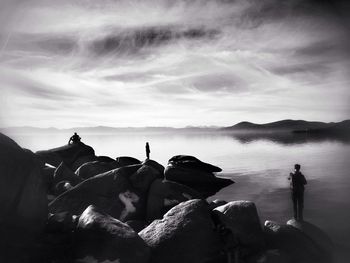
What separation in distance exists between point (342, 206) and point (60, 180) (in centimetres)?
1741

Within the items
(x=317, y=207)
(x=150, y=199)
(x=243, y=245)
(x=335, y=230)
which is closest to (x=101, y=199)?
(x=150, y=199)

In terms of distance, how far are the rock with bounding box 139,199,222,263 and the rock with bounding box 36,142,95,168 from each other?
15.7 meters

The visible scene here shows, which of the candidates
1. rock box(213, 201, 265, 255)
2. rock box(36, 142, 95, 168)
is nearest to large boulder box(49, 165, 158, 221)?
rock box(213, 201, 265, 255)

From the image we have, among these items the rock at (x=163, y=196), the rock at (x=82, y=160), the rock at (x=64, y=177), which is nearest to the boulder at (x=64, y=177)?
the rock at (x=64, y=177)

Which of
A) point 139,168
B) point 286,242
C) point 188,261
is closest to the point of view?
point 188,261

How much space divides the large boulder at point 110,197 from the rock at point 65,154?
10941 mm

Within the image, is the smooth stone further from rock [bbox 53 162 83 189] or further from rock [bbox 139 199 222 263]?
rock [bbox 139 199 222 263]

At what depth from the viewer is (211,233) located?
437 inches

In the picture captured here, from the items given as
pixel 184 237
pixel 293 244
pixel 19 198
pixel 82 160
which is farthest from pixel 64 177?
pixel 293 244

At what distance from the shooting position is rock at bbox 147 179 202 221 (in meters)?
14.4

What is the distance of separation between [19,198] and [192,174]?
476 inches

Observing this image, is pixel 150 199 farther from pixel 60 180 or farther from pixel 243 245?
pixel 60 180

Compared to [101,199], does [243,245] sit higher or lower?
lower

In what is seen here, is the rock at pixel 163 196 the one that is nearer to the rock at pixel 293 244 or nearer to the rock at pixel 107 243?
the rock at pixel 293 244
